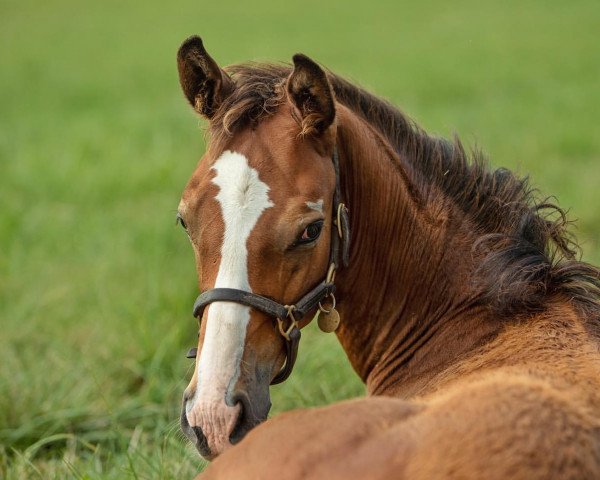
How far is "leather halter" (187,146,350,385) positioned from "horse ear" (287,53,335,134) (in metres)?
0.18

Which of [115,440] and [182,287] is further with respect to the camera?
A: [182,287]

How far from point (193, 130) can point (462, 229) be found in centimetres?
1148

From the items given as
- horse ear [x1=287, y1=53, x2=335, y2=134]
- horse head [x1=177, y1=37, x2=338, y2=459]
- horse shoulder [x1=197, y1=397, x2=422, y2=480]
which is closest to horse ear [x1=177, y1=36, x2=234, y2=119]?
horse head [x1=177, y1=37, x2=338, y2=459]

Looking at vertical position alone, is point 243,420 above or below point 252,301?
below

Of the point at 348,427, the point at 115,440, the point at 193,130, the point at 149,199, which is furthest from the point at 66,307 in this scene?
the point at 193,130

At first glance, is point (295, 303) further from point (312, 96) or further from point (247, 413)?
point (312, 96)

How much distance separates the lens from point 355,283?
13.7ft

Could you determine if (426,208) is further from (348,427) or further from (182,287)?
(182,287)

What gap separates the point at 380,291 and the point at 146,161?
8866 millimetres

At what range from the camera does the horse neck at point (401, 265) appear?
4.04m

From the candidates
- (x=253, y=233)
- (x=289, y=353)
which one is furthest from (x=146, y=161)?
(x=253, y=233)

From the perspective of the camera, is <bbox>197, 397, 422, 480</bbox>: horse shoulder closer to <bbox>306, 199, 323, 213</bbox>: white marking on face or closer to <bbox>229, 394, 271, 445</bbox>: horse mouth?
<bbox>229, 394, 271, 445</bbox>: horse mouth

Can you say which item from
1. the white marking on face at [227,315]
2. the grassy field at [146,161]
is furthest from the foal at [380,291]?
the grassy field at [146,161]

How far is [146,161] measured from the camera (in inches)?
496
